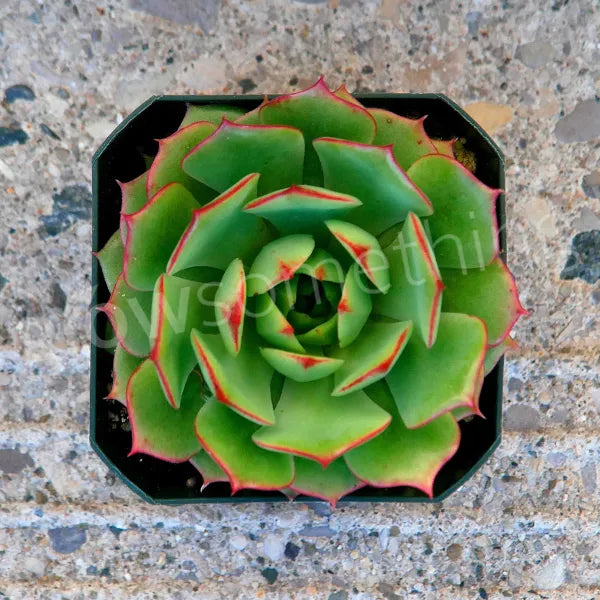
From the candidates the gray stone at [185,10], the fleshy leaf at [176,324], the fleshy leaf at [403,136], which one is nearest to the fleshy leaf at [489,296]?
the fleshy leaf at [403,136]

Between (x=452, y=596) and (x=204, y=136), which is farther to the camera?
(x=452, y=596)

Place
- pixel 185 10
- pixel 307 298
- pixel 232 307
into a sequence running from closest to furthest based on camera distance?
pixel 232 307, pixel 307 298, pixel 185 10

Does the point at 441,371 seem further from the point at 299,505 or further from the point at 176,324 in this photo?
the point at 299,505

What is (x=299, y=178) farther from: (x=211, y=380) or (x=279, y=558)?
(x=279, y=558)

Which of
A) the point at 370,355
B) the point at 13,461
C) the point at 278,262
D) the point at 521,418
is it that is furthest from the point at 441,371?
the point at 13,461

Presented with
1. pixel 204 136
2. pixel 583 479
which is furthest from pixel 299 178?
pixel 583 479

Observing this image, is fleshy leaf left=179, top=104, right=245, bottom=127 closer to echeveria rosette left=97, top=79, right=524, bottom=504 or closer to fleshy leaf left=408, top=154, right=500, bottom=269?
echeveria rosette left=97, top=79, right=524, bottom=504

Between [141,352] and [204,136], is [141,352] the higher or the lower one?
the lower one
